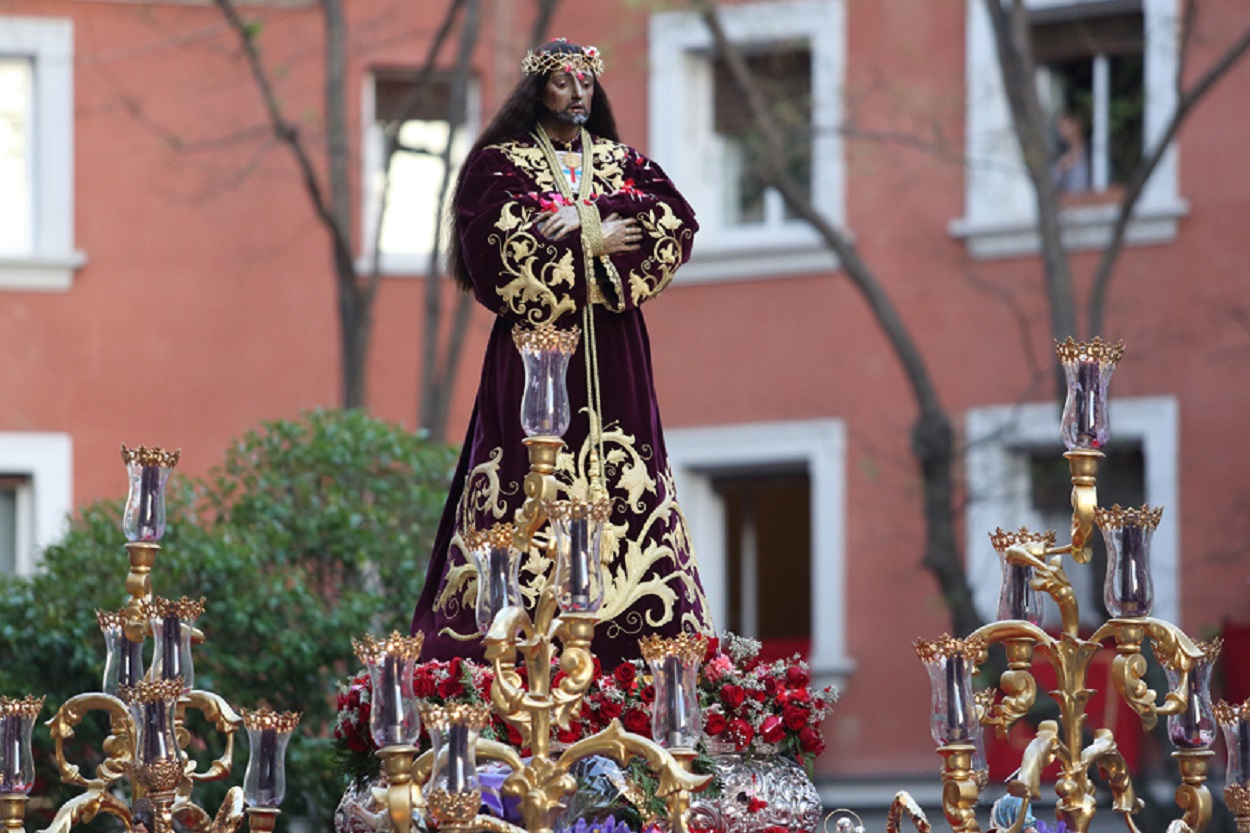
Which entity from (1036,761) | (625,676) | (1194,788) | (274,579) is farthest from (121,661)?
(274,579)

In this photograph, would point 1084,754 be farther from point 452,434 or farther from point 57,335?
point 57,335

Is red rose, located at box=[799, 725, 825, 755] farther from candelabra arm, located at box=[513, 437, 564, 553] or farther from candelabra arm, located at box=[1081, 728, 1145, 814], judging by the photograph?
candelabra arm, located at box=[513, 437, 564, 553]

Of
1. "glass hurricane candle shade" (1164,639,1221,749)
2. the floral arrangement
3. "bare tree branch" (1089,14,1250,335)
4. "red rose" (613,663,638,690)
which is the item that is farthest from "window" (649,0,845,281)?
"glass hurricane candle shade" (1164,639,1221,749)

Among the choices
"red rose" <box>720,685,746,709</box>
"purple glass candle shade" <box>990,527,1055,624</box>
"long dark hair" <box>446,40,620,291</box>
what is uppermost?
"long dark hair" <box>446,40,620,291</box>

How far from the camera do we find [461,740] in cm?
541

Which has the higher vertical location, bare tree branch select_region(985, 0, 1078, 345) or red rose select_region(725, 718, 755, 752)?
bare tree branch select_region(985, 0, 1078, 345)

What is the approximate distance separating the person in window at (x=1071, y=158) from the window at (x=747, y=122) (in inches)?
54.1

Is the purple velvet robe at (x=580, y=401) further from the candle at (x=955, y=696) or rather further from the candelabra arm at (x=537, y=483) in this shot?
the candle at (x=955, y=696)

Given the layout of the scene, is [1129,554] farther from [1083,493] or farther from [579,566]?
[579,566]

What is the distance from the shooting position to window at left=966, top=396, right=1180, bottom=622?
15578mm

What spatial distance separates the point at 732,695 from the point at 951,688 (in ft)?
4.12

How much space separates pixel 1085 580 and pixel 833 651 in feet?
5.63

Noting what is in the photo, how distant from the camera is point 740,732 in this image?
23.3 feet

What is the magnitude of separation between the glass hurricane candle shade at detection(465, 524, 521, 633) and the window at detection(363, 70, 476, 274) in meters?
11.4
